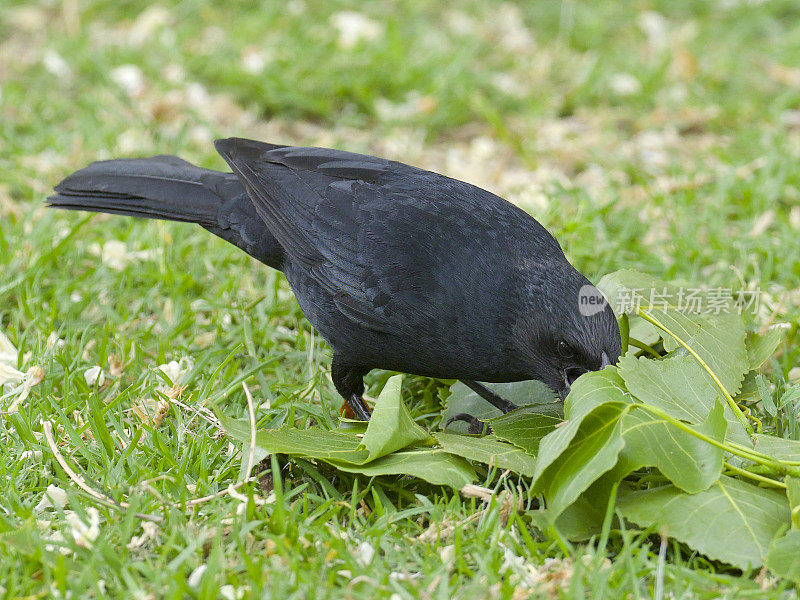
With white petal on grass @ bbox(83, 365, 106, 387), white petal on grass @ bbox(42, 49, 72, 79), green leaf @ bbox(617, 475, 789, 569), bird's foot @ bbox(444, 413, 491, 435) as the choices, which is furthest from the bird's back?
white petal on grass @ bbox(42, 49, 72, 79)

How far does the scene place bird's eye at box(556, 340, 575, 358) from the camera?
2961mm

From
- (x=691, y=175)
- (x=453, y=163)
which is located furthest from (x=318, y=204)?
(x=691, y=175)

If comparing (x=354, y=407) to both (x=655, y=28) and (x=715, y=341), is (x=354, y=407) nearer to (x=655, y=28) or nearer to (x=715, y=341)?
(x=715, y=341)

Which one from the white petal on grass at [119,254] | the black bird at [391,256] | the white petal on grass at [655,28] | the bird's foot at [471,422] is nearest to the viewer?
the black bird at [391,256]

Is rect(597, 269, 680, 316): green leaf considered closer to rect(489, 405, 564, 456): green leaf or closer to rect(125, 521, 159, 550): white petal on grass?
rect(489, 405, 564, 456): green leaf

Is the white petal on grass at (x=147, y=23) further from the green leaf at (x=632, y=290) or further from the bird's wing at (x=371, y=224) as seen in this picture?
the green leaf at (x=632, y=290)

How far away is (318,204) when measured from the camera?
3.60 metres

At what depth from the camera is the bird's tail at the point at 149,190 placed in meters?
3.96

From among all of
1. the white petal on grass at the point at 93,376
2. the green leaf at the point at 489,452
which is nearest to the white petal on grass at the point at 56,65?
the white petal on grass at the point at 93,376

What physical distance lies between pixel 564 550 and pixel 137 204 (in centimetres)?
251

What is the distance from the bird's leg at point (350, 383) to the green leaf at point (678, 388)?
1117 millimetres

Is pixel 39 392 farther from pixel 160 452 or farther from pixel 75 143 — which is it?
pixel 75 143

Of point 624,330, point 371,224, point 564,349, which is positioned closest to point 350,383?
point 371,224

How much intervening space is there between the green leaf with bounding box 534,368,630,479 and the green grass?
0.83ft
